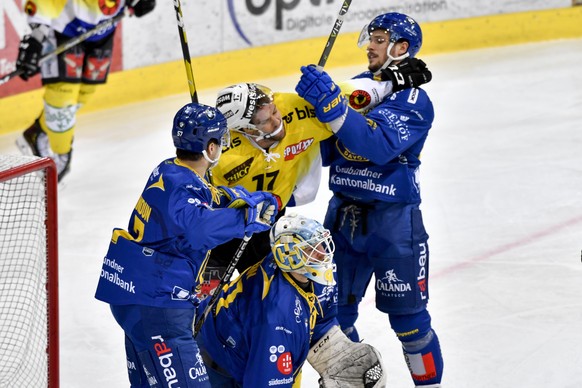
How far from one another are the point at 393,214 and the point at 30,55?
3.15 m

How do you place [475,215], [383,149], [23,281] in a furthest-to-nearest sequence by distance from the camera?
[475,215] → [23,281] → [383,149]

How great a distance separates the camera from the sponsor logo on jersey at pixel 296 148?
3957 millimetres

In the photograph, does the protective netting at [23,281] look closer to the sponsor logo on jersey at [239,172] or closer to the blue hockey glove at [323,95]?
the sponsor logo on jersey at [239,172]

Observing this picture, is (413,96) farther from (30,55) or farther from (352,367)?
(30,55)

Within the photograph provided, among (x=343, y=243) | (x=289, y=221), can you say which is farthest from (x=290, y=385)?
(x=343, y=243)

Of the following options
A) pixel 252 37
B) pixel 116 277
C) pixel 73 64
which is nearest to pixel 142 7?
pixel 73 64

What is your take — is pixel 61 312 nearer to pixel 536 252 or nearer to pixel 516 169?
pixel 536 252

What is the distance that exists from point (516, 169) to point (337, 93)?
319 centimetres

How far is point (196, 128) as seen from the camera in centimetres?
346

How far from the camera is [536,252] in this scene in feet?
18.5

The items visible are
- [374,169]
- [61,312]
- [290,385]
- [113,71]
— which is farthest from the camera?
[113,71]


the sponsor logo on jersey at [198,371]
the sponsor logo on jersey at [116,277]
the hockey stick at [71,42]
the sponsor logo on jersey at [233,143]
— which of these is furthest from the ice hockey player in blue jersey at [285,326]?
the hockey stick at [71,42]

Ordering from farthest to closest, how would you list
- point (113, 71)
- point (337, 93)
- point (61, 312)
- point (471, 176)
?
point (113, 71) → point (471, 176) → point (61, 312) → point (337, 93)

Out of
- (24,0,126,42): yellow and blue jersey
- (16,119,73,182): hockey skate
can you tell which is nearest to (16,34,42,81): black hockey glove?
(24,0,126,42): yellow and blue jersey
